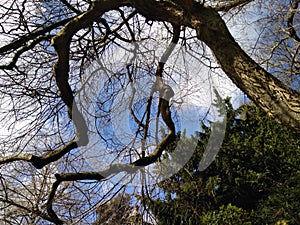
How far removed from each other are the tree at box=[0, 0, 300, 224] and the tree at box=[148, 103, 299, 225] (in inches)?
59.3

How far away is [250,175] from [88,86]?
3.31m

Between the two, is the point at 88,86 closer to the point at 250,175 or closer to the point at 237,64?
the point at 237,64

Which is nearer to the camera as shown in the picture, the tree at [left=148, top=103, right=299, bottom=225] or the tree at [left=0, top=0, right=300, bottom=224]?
the tree at [left=0, top=0, right=300, bottom=224]

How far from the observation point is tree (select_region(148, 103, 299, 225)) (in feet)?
16.3

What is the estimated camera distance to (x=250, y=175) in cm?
587

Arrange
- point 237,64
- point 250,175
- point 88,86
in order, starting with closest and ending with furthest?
point 237,64, point 88,86, point 250,175

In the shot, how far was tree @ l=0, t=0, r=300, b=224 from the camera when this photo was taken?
8.42 feet

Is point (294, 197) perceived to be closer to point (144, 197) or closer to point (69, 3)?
point (144, 197)

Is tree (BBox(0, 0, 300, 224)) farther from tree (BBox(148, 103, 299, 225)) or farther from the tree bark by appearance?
tree (BBox(148, 103, 299, 225))

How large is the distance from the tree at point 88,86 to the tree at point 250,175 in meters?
1.51

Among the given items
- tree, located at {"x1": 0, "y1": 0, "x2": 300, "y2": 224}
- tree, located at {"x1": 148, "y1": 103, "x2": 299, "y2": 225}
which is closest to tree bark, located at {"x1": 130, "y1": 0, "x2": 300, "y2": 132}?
tree, located at {"x1": 0, "y1": 0, "x2": 300, "y2": 224}

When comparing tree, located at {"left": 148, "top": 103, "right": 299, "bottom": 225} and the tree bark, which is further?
tree, located at {"left": 148, "top": 103, "right": 299, "bottom": 225}

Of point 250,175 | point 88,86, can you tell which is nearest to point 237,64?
point 88,86

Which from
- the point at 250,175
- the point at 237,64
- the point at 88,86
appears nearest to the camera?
the point at 237,64
